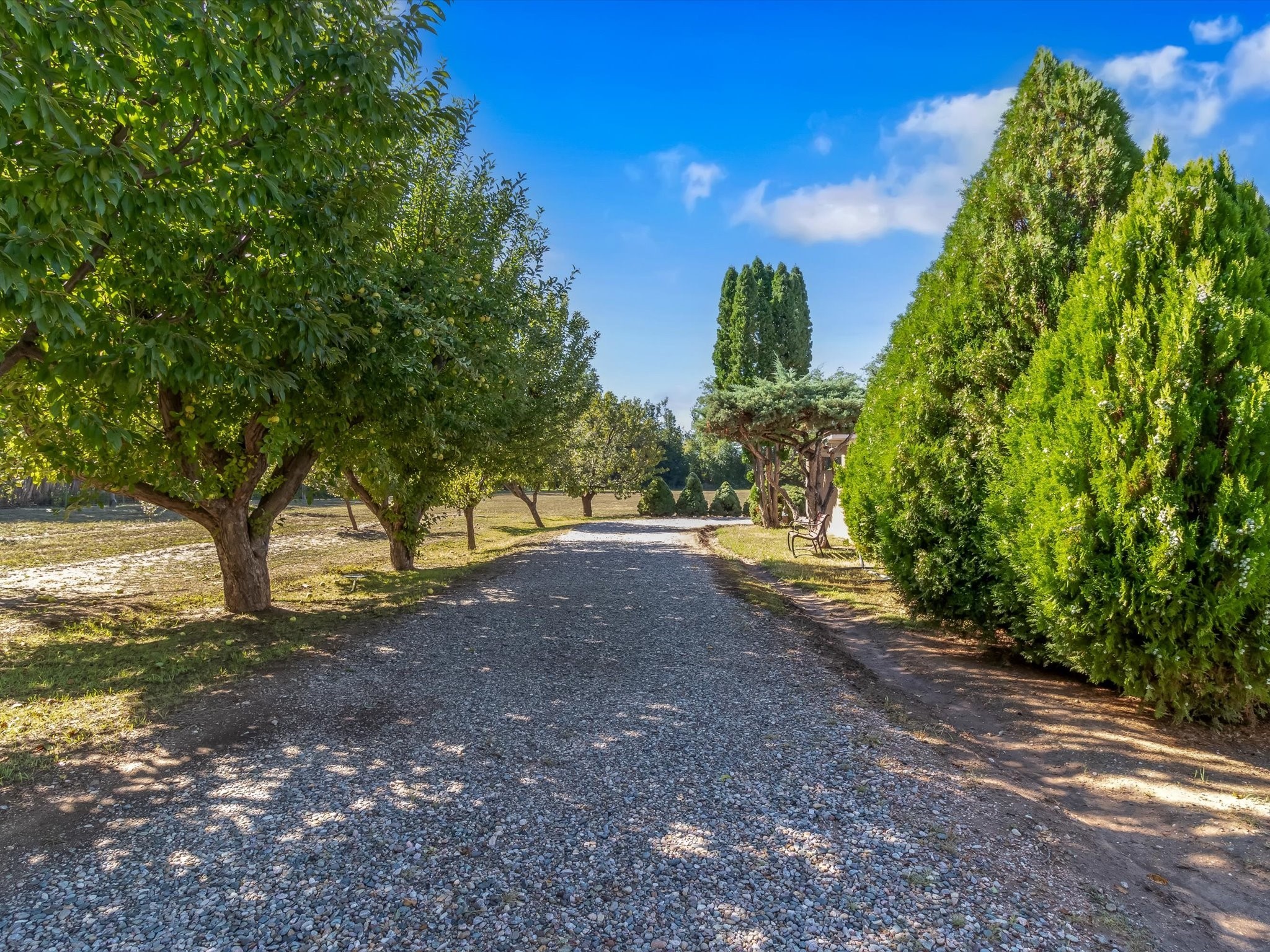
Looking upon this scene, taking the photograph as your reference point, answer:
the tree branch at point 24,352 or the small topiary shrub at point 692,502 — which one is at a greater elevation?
the tree branch at point 24,352

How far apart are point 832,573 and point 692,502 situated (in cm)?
2480

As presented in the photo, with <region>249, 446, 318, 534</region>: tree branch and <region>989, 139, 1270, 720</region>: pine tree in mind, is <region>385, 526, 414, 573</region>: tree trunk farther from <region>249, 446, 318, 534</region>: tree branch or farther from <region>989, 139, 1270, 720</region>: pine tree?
<region>989, 139, 1270, 720</region>: pine tree

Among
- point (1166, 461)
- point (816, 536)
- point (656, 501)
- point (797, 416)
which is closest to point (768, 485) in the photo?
point (797, 416)

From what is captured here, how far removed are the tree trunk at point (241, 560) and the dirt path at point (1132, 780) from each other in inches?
305

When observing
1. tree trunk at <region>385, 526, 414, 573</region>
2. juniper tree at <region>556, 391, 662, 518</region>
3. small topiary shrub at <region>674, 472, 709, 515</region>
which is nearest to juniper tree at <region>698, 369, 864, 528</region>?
tree trunk at <region>385, 526, 414, 573</region>

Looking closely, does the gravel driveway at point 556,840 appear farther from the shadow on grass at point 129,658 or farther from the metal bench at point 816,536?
the metal bench at point 816,536

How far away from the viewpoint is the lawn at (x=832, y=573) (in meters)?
9.12

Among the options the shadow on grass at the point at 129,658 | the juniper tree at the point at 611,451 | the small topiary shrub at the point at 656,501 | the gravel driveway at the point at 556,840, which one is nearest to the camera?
the gravel driveway at the point at 556,840

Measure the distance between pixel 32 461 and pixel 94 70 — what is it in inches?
222

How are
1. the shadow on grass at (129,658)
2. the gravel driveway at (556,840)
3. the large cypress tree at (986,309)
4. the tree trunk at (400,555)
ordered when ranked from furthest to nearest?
the tree trunk at (400,555) < the large cypress tree at (986,309) < the shadow on grass at (129,658) < the gravel driveway at (556,840)

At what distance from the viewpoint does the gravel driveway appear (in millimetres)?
2482

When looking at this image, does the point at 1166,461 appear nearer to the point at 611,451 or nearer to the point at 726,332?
the point at 726,332

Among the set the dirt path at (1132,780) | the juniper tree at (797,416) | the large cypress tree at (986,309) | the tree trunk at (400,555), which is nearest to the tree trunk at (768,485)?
the juniper tree at (797,416)

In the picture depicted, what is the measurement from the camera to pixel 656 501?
36500 mm
